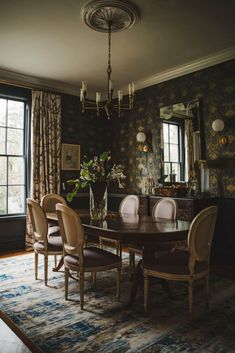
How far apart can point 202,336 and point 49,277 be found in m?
1.96

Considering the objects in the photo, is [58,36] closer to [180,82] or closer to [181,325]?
[180,82]

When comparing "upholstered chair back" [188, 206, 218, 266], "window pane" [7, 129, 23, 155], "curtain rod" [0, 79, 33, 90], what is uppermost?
"curtain rod" [0, 79, 33, 90]

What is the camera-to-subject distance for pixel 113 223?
2.94 meters

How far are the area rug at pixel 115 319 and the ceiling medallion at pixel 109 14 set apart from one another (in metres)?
2.97

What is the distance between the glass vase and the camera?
3.18 m

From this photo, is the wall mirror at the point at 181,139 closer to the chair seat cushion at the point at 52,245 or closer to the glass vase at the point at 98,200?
the glass vase at the point at 98,200

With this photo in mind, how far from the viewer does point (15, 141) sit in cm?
507

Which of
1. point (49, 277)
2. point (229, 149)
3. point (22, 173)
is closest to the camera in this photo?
point (49, 277)

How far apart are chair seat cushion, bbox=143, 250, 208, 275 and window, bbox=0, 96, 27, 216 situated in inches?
123

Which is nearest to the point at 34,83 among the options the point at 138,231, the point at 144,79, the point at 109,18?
the point at 144,79

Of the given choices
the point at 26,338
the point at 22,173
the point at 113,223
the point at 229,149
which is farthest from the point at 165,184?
the point at 26,338

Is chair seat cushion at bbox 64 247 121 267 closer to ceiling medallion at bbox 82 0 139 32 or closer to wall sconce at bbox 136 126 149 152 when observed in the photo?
ceiling medallion at bbox 82 0 139 32

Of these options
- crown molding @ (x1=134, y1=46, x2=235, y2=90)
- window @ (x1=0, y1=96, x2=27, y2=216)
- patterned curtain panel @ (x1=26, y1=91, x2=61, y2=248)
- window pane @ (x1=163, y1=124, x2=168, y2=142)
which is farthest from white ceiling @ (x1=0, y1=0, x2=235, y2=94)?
window pane @ (x1=163, y1=124, x2=168, y2=142)

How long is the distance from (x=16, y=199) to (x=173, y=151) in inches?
114
